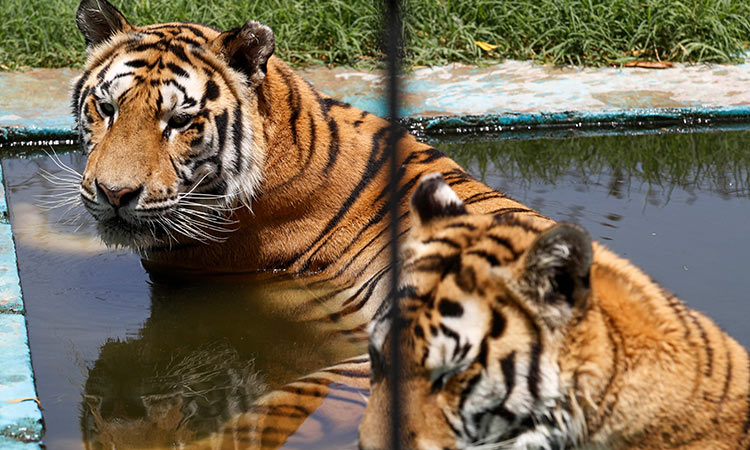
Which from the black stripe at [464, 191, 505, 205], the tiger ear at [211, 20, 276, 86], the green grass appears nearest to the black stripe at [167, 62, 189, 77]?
the tiger ear at [211, 20, 276, 86]

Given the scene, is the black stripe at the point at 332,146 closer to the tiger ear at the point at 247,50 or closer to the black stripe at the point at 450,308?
the tiger ear at the point at 247,50

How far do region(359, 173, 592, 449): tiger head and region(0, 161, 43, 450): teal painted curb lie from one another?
1.03 m

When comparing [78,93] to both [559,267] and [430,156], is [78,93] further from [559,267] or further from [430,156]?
[559,267]

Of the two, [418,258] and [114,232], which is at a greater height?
[418,258]

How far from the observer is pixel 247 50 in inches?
149

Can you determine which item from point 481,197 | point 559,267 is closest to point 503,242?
point 559,267

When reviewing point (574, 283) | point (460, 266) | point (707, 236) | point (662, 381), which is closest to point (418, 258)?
point (460, 266)

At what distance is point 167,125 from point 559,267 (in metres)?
2.05

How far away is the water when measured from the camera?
323cm

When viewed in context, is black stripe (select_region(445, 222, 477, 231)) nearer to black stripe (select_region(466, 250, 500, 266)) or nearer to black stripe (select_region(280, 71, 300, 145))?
black stripe (select_region(466, 250, 500, 266))

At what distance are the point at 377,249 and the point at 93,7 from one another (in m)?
1.40

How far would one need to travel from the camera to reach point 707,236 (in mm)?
4367

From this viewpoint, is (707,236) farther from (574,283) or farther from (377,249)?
(574,283)

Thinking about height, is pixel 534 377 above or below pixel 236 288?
above
